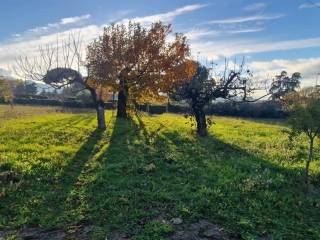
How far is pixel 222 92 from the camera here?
30062 millimetres

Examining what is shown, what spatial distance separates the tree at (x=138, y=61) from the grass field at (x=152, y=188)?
40.0 ft

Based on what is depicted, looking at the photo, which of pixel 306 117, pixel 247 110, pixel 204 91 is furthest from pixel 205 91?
pixel 247 110

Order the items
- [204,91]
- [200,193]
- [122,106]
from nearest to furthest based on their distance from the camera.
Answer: [200,193]
[204,91]
[122,106]

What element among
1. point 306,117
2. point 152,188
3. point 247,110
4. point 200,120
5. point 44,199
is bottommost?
point 44,199

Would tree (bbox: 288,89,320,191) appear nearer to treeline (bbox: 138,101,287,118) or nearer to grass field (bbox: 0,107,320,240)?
grass field (bbox: 0,107,320,240)

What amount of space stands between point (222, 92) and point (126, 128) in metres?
8.22

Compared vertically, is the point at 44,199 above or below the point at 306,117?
below

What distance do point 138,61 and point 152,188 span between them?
22684 millimetres

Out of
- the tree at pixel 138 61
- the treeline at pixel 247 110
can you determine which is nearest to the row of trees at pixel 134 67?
the tree at pixel 138 61

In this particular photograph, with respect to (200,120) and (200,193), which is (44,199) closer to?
(200,193)

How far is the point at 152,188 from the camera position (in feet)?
46.6

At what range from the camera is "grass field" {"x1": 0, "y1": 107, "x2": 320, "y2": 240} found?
11336 mm

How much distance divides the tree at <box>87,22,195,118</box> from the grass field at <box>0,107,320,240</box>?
479 inches

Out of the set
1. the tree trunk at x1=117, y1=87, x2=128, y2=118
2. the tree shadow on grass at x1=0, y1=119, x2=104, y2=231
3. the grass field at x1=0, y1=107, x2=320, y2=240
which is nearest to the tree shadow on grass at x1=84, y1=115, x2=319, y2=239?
the grass field at x1=0, y1=107, x2=320, y2=240
